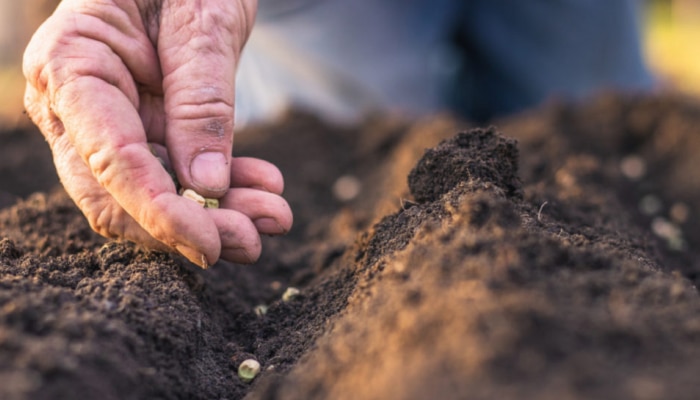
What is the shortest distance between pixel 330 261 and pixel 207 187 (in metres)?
0.51

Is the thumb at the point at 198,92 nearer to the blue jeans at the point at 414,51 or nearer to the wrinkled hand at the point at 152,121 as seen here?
the wrinkled hand at the point at 152,121

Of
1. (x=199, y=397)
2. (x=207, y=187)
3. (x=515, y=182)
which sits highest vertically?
(x=515, y=182)

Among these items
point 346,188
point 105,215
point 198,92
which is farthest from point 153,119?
point 346,188

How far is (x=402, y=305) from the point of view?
1091 mm

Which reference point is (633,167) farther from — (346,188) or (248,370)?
(248,370)

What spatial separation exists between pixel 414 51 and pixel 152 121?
286 centimetres

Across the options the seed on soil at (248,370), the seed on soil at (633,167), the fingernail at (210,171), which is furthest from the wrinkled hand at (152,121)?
the seed on soil at (633,167)

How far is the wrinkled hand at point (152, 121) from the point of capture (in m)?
1.47

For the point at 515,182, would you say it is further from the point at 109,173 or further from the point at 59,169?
the point at 59,169

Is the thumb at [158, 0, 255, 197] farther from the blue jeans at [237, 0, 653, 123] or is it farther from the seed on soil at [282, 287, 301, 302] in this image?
the blue jeans at [237, 0, 653, 123]

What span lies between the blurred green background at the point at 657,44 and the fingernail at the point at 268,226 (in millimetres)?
2947

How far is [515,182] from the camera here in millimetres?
1688

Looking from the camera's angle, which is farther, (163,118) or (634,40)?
(634,40)

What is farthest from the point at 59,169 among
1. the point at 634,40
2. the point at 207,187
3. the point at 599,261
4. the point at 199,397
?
the point at 634,40
